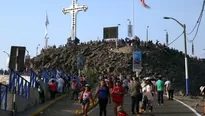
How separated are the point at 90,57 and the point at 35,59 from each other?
38.5 feet

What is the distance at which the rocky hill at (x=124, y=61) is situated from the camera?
49.7m

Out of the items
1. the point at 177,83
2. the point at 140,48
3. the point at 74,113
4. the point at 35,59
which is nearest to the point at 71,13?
the point at 35,59

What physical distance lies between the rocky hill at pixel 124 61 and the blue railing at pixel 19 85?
29.2 metres

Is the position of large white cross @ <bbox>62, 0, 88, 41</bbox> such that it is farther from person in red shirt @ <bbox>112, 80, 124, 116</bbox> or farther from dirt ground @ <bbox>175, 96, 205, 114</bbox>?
person in red shirt @ <bbox>112, 80, 124, 116</bbox>

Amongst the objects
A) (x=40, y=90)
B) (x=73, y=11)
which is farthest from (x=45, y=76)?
(x=73, y=11)

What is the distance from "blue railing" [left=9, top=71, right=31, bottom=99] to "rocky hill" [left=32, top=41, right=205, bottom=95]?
29.2 metres

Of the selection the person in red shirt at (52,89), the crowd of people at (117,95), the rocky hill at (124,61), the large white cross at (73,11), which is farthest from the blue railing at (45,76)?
the large white cross at (73,11)

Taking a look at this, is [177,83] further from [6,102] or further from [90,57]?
[6,102]

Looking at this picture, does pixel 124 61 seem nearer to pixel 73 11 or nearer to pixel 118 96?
pixel 73 11

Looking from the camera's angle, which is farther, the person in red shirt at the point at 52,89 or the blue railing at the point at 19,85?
the person in red shirt at the point at 52,89

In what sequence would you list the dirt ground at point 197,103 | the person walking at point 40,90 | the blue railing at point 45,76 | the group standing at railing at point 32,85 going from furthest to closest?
1. the blue railing at point 45,76
2. the person walking at point 40,90
3. the dirt ground at point 197,103
4. the group standing at railing at point 32,85

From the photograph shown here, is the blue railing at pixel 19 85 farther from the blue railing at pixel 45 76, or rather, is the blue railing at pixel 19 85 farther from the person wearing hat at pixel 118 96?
the blue railing at pixel 45 76

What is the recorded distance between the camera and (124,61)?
50.7 metres

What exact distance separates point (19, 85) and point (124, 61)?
113ft
